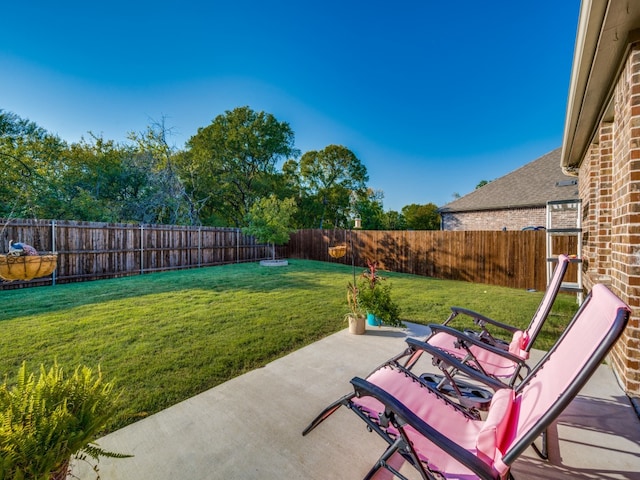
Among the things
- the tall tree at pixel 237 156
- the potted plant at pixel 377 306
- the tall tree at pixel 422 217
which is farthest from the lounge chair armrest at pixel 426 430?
the tall tree at pixel 422 217

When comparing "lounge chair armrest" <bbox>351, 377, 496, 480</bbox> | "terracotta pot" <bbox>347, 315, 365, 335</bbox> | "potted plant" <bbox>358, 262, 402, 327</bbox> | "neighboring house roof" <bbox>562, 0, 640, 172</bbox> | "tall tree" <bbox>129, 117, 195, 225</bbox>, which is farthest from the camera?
"tall tree" <bbox>129, 117, 195, 225</bbox>

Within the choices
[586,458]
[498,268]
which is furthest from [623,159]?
[498,268]

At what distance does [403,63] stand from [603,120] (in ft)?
28.0

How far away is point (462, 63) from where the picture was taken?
10.1 metres

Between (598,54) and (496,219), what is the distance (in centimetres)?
1267

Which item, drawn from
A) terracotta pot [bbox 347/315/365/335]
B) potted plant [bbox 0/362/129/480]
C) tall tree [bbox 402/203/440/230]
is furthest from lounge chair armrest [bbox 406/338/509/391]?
tall tree [bbox 402/203/440/230]

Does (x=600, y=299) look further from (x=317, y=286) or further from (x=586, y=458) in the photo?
(x=317, y=286)

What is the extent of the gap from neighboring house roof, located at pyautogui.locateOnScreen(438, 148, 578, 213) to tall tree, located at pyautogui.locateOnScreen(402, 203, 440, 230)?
8869 millimetres

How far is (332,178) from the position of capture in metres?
26.4

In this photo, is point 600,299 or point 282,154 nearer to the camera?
point 600,299

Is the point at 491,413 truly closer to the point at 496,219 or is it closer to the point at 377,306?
the point at 377,306

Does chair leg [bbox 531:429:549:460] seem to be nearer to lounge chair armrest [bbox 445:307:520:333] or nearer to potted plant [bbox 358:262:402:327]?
lounge chair armrest [bbox 445:307:520:333]

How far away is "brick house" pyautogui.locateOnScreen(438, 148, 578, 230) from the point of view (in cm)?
1220

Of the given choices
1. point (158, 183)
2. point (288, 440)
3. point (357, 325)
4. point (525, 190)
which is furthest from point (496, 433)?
point (158, 183)
